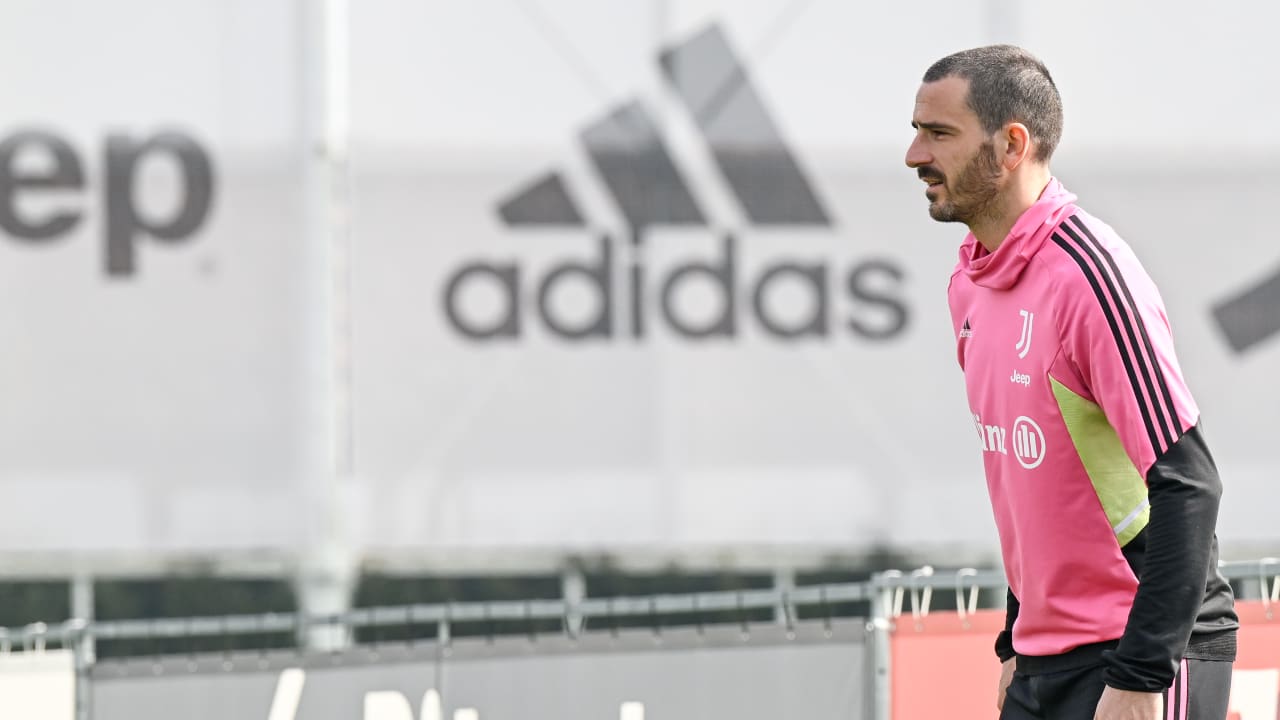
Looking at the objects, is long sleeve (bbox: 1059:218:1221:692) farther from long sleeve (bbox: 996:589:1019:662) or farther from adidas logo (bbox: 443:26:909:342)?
adidas logo (bbox: 443:26:909:342)

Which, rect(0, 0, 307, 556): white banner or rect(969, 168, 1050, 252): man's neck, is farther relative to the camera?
rect(0, 0, 307, 556): white banner

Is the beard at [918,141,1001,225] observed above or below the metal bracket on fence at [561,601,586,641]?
above

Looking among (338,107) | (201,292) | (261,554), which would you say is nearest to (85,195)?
(201,292)

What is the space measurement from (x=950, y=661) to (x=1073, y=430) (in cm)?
179

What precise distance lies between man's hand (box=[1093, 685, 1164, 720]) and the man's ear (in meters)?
0.68

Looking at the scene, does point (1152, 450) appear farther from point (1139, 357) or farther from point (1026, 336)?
point (1026, 336)

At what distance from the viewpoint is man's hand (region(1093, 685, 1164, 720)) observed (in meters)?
1.85

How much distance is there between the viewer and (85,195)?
5.55 meters

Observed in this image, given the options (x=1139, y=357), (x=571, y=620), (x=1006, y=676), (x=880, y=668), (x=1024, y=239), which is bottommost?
(x=880, y=668)

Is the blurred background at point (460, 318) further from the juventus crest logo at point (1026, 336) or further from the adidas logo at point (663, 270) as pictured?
the juventus crest logo at point (1026, 336)

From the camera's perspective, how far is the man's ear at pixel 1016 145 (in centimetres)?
205

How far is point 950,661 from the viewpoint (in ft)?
12.0

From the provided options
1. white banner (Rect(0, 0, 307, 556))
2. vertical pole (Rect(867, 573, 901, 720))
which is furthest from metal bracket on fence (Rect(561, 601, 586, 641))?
white banner (Rect(0, 0, 307, 556))

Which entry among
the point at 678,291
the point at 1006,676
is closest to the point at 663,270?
the point at 678,291
